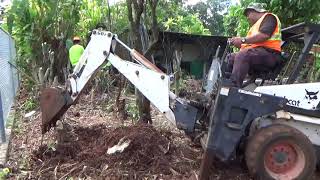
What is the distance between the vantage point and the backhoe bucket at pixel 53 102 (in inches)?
261

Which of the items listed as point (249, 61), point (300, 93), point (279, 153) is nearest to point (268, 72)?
point (249, 61)

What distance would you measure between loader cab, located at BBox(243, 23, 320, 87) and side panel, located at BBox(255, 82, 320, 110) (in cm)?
20

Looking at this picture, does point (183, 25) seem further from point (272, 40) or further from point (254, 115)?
point (254, 115)

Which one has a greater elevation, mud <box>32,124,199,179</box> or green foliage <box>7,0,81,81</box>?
green foliage <box>7,0,81,81</box>

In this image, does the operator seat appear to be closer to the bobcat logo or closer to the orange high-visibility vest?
the orange high-visibility vest

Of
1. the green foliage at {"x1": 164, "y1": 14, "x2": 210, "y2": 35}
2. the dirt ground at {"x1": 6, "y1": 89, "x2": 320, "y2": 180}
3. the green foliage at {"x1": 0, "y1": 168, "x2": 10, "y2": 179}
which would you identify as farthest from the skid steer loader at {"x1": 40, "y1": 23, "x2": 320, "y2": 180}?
the green foliage at {"x1": 164, "y1": 14, "x2": 210, "y2": 35}

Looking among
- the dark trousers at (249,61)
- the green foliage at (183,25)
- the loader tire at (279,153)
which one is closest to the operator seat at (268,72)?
the dark trousers at (249,61)

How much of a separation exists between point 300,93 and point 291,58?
68 centimetres

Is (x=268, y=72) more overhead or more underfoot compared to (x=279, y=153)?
more overhead

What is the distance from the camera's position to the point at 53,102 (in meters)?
6.66

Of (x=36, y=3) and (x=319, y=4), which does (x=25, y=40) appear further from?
(x=319, y=4)

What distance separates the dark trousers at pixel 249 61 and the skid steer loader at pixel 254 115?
0.59 ft

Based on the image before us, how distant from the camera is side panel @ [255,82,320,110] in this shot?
5.88 meters

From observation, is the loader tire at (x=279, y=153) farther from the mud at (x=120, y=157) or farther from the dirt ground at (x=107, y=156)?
the mud at (x=120, y=157)
